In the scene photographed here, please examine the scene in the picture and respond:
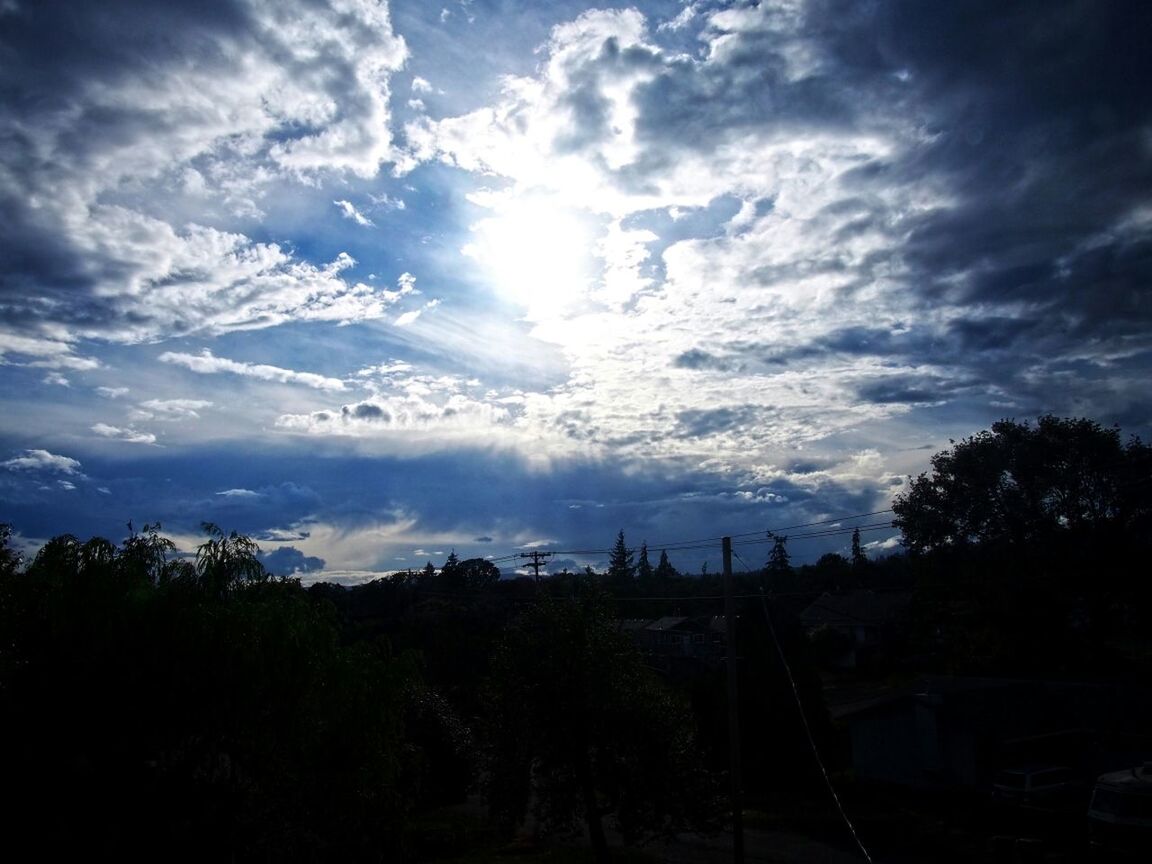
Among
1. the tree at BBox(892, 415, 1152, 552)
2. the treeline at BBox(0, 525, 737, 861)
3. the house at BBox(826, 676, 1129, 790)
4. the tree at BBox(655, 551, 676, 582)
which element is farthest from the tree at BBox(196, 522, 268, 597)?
the tree at BBox(655, 551, 676, 582)

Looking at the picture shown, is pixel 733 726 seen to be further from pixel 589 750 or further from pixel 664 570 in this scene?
pixel 664 570

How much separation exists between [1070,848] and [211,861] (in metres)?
23.6

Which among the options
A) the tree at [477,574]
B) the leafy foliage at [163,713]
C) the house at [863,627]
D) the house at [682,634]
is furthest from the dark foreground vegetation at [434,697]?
the tree at [477,574]

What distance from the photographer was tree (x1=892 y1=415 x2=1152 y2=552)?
46.0 meters

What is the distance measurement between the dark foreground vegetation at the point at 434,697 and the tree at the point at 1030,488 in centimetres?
12

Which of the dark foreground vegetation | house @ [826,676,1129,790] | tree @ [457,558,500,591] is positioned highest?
tree @ [457,558,500,591]

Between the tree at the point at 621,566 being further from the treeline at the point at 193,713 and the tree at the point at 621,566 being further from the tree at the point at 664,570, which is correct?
the treeline at the point at 193,713

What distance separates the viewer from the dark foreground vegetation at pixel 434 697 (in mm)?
13000

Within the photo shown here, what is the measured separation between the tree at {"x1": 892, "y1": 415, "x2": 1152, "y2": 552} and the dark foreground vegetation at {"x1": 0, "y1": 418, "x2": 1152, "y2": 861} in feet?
0.41

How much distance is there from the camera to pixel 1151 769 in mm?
22500

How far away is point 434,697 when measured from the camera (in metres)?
31.0

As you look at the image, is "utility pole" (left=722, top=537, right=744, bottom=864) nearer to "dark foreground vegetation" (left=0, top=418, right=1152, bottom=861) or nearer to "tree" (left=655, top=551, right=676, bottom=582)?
"dark foreground vegetation" (left=0, top=418, right=1152, bottom=861)

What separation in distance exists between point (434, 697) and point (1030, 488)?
3578 centimetres

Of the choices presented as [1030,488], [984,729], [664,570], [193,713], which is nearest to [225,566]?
[193,713]
